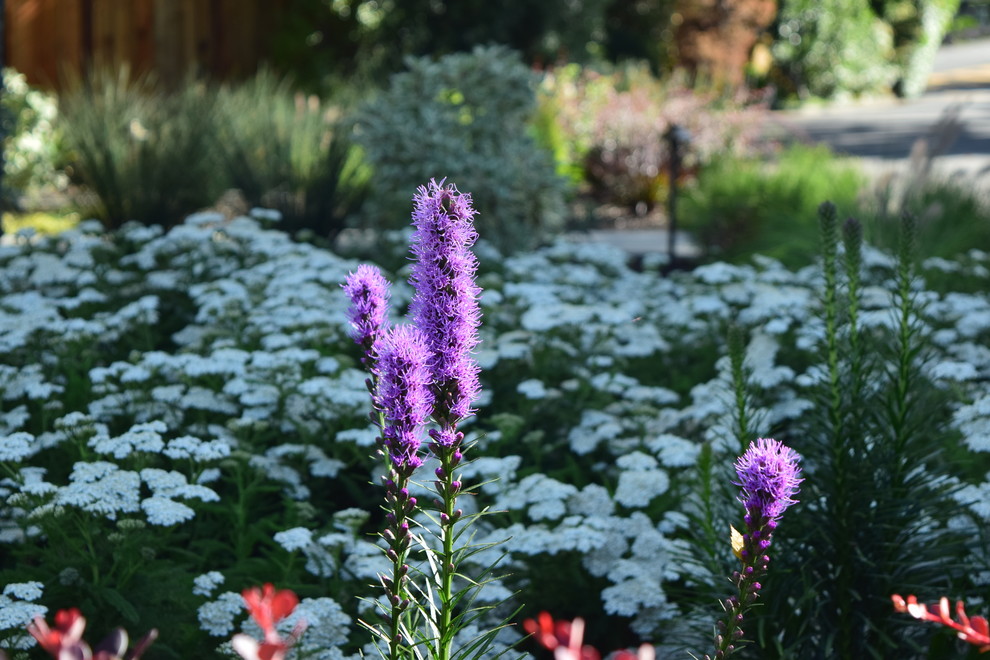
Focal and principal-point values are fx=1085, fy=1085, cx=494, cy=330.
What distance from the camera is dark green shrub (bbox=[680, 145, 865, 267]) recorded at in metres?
6.70

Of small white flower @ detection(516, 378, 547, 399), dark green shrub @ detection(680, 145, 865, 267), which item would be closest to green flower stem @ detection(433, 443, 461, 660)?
small white flower @ detection(516, 378, 547, 399)

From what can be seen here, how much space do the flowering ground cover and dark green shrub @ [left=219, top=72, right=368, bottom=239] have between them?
1272mm

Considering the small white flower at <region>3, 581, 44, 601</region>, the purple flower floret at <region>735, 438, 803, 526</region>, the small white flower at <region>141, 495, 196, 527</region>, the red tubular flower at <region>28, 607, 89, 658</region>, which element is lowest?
the small white flower at <region>3, 581, 44, 601</region>

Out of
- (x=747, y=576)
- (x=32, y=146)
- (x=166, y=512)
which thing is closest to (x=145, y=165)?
(x=32, y=146)

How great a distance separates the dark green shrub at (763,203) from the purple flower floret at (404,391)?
495cm

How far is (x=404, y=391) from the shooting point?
5.17 ft

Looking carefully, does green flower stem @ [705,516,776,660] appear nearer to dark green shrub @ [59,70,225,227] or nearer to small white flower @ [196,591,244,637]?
small white flower @ [196,591,244,637]

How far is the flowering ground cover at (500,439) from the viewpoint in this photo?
259 centimetres

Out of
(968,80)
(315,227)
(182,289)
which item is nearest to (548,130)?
(315,227)

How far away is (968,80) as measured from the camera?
33.1 m

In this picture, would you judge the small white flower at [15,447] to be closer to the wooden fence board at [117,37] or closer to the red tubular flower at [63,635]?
the red tubular flower at [63,635]

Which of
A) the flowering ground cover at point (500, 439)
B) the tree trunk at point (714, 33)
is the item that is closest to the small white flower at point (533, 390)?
the flowering ground cover at point (500, 439)

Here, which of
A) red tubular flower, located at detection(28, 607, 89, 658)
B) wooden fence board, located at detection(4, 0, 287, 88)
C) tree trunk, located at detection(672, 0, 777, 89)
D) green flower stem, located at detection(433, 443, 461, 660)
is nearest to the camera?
red tubular flower, located at detection(28, 607, 89, 658)

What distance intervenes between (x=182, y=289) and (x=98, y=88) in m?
6.19
